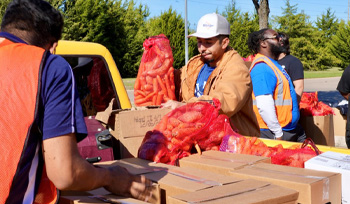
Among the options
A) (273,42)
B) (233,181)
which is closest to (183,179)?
(233,181)

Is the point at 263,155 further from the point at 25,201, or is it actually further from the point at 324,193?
the point at 25,201

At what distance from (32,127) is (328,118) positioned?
4.70 meters

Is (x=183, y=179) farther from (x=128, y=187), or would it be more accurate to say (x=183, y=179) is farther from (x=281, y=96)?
(x=281, y=96)

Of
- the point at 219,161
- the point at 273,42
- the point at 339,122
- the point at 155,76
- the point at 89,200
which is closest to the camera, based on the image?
the point at 89,200

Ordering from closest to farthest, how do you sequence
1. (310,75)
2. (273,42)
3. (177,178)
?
1. (177,178)
2. (273,42)
3. (310,75)

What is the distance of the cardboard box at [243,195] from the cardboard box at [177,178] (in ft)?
0.26

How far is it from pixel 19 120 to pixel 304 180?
1.28 meters

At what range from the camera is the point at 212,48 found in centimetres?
362

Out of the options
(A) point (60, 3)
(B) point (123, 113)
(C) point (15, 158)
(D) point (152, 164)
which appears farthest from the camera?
(A) point (60, 3)

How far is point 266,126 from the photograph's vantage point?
421 cm

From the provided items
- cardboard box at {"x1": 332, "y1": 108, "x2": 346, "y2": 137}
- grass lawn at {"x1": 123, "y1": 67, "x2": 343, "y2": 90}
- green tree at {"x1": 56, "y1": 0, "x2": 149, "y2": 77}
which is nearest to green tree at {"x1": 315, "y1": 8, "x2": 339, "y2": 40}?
grass lawn at {"x1": 123, "y1": 67, "x2": 343, "y2": 90}

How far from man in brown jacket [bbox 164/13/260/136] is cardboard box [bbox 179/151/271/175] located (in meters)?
0.67

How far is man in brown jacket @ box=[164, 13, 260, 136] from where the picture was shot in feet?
10.5

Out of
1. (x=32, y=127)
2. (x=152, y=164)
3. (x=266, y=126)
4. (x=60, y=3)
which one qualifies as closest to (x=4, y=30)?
(x=32, y=127)
